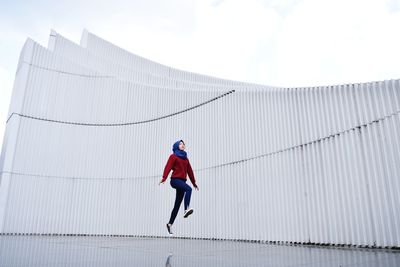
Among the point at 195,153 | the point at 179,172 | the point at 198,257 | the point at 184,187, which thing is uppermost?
the point at 195,153

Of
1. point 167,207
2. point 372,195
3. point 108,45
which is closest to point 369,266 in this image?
point 372,195

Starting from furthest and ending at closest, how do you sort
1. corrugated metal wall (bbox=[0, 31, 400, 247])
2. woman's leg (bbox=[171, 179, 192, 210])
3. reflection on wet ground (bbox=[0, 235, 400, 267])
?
woman's leg (bbox=[171, 179, 192, 210]) → corrugated metal wall (bbox=[0, 31, 400, 247]) → reflection on wet ground (bbox=[0, 235, 400, 267])

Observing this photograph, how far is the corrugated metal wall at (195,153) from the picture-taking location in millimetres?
6527

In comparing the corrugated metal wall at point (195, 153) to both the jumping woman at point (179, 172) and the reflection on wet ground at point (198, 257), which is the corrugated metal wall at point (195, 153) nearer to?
the reflection on wet ground at point (198, 257)

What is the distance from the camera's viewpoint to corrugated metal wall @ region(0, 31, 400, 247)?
6.53m

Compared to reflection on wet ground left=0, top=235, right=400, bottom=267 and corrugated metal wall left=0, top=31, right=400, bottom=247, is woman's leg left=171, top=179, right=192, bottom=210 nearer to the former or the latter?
reflection on wet ground left=0, top=235, right=400, bottom=267

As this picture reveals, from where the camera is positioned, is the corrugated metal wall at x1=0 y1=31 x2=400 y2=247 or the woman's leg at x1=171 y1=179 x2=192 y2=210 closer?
the corrugated metal wall at x1=0 y1=31 x2=400 y2=247

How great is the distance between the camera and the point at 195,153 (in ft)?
39.2

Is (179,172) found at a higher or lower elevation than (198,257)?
higher

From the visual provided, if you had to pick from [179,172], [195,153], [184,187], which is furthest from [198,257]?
[195,153]

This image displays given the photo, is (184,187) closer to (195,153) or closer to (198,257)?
(198,257)

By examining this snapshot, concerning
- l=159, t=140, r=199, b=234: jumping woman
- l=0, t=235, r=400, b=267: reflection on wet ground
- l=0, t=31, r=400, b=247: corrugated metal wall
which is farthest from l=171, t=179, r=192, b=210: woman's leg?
l=0, t=31, r=400, b=247: corrugated metal wall

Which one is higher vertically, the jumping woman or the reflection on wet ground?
the jumping woman

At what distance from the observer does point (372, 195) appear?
6.13 meters
